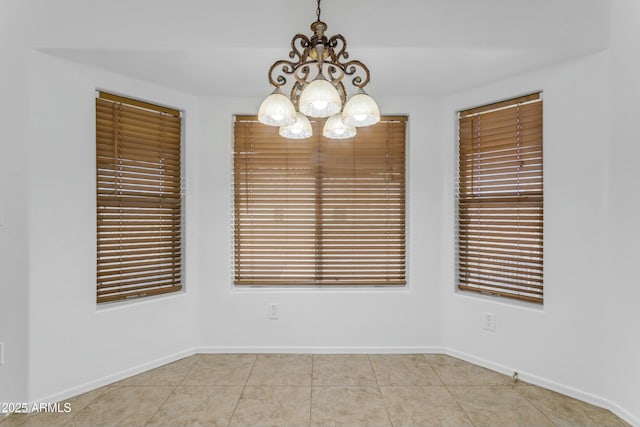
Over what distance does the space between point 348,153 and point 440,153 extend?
2.72 ft

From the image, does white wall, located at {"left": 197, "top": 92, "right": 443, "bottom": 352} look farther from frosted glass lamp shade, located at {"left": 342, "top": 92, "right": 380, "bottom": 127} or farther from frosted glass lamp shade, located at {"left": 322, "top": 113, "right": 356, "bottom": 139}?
frosted glass lamp shade, located at {"left": 342, "top": 92, "right": 380, "bottom": 127}

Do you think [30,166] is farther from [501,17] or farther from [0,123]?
[501,17]

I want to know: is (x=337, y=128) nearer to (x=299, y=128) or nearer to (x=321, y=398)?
(x=299, y=128)

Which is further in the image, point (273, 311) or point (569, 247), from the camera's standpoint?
point (273, 311)

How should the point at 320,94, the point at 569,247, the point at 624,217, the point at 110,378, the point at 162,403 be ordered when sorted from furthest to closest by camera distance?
the point at 110,378 < the point at 569,247 < the point at 162,403 < the point at 624,217 < the point at 320,94

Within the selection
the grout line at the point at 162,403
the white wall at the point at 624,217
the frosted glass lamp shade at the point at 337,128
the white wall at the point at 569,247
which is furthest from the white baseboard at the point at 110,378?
the white wall at the point at 624,217

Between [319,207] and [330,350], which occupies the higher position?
[319,207]

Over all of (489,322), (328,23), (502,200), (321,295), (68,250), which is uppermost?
(328,23)

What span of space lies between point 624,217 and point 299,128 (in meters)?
2.13

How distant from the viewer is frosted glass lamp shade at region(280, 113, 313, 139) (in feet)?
5.27

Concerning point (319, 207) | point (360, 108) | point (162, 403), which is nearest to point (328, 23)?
point (360, 108)

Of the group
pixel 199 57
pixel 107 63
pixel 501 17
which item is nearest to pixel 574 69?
pixel 501 17

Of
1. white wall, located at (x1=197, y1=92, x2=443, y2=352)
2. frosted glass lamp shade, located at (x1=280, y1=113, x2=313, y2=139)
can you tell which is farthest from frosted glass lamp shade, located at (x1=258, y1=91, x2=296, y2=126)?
white wall, located at (x1=197, y1=92, x2=443, y2=352)

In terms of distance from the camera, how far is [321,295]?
293cm
